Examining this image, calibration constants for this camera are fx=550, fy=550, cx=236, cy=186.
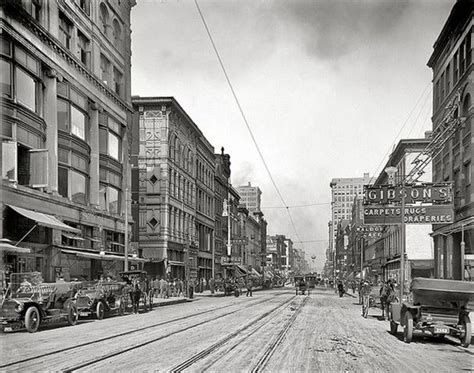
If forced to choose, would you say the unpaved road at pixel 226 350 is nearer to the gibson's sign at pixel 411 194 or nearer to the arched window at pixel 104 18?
the gibson's sign at pixel 411 194

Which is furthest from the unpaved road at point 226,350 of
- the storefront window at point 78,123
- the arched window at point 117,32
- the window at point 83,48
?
the arched window at point 117,32

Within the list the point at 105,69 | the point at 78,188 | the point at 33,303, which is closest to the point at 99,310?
the point at 33,303

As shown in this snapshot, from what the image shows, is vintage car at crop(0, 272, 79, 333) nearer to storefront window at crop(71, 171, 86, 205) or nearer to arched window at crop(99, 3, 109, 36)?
storefront window at crop(71, 171, 86, 205)

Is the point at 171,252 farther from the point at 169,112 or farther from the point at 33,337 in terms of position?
the point at 33,337

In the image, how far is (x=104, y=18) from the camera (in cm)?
3962

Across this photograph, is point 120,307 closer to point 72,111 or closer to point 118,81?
point 72,111

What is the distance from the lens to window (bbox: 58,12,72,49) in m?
32.1

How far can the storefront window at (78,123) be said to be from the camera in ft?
112

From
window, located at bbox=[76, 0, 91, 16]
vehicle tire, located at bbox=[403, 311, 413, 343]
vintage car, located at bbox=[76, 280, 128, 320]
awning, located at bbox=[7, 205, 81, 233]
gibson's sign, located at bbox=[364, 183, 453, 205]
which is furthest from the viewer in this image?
window, located at bbox=[76, 0, 91, 16]

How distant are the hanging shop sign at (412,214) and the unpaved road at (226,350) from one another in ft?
31.6

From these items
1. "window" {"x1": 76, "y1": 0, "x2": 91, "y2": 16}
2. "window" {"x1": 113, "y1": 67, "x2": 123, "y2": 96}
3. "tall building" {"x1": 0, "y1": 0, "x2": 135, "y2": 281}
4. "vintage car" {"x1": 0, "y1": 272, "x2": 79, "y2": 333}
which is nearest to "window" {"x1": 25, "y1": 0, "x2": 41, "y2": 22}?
"tall building" {"x1": 0, "y1": 0, "x2": 135, "y2": 281}

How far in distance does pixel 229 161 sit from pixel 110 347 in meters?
79.9

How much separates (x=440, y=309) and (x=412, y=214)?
1327cm

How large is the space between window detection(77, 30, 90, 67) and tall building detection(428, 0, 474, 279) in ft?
74.6
